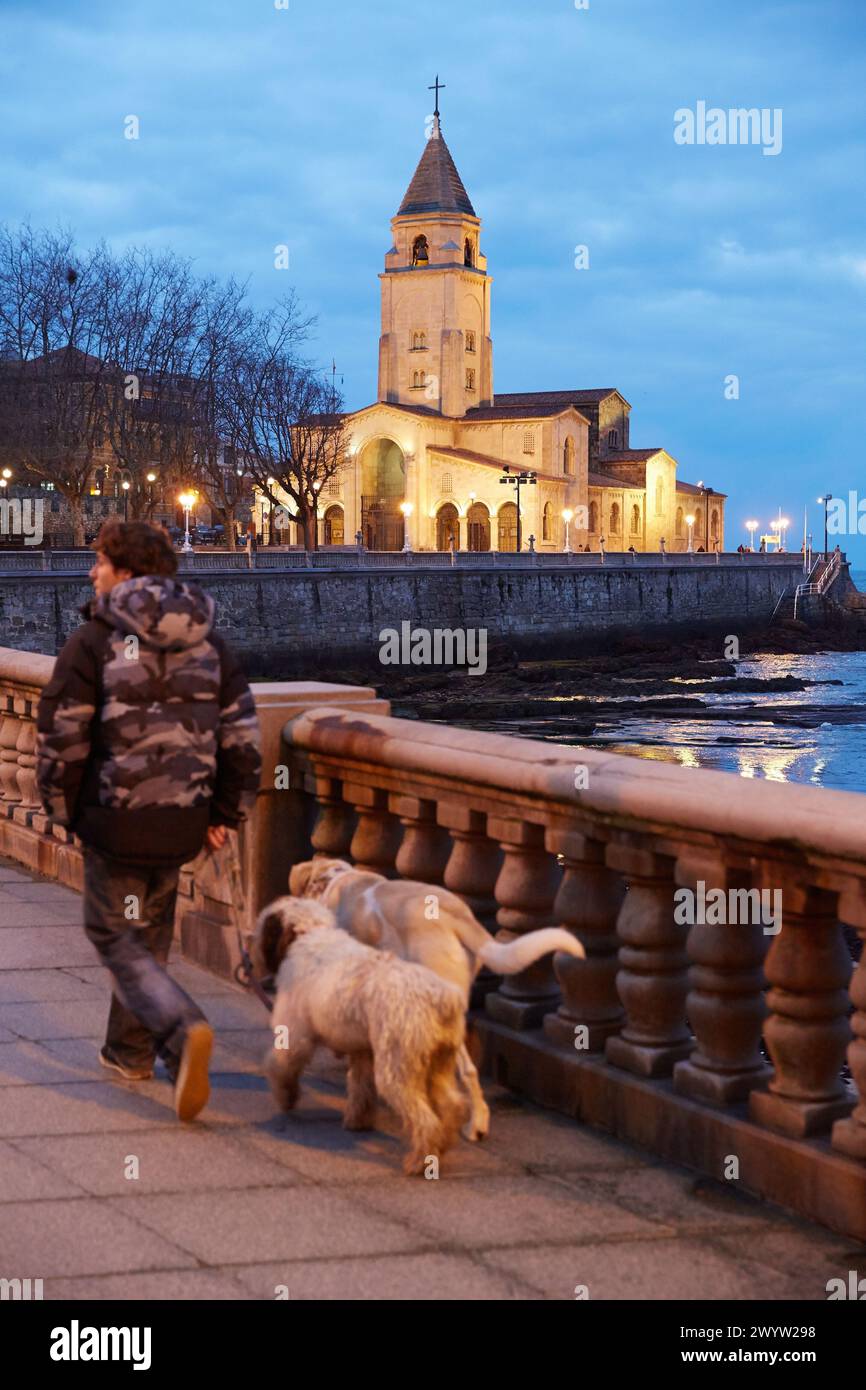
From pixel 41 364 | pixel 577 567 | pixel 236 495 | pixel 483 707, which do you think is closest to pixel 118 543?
pixel 483 707

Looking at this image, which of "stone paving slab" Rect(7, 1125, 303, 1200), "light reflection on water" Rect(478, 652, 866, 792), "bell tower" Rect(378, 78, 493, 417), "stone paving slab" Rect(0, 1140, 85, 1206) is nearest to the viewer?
"stone paving slab" Rect(0, 1140, 85, 1206)

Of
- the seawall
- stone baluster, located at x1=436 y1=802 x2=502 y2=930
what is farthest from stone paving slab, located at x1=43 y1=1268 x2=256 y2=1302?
the seawall

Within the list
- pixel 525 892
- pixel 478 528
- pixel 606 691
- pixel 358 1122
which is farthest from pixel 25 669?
pixel 478 528

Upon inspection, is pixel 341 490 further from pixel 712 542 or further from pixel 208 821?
pixel 208 821

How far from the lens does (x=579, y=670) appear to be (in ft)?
207

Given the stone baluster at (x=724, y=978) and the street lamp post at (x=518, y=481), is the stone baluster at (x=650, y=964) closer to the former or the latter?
the stone baluster at (x=724, y=978)

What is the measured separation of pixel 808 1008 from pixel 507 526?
88741mm

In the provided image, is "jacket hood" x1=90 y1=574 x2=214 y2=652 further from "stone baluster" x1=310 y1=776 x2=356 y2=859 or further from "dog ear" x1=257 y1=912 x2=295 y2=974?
"stone baluster" x1=310 y1=776 x2=356 y2=859

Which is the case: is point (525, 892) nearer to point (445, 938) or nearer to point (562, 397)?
point (445, 938)

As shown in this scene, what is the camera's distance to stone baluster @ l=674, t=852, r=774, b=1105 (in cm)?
431

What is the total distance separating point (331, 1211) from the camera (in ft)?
13.6

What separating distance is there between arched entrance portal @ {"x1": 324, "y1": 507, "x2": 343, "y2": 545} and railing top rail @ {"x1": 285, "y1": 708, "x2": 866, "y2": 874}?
90666 millimetres

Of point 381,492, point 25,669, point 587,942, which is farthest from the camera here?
point 381,492
